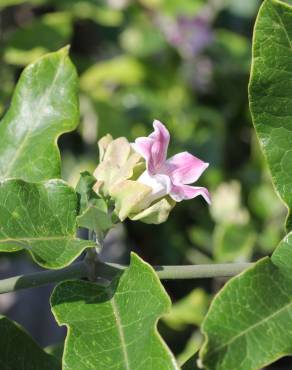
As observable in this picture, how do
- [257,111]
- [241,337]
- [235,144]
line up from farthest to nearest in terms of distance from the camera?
[235,144], [257,111], [241,337]

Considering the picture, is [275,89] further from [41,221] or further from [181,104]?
[181,104]

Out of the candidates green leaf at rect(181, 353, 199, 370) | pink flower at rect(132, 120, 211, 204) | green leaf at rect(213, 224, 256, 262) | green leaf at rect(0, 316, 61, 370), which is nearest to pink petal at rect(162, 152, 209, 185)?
pink flower at rect(132, 120, 211, 204)

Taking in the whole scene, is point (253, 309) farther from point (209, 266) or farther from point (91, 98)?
point (91, 98)

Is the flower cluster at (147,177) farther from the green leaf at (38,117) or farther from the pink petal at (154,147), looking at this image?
the green leaf at (38,117)

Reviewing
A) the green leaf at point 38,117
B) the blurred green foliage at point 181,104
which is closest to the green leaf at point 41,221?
the green leaf at point 38,117

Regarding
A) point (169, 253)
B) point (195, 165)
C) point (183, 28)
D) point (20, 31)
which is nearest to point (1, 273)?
point (169, 253)
